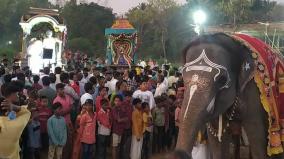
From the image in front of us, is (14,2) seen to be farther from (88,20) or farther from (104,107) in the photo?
(104,107)

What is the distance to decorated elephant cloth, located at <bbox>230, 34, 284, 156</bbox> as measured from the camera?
16.9 feet

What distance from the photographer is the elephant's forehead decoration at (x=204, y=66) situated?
4.67m

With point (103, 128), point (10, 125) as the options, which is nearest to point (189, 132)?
point (10, 125)

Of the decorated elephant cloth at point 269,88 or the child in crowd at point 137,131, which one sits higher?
the decorated elephant cloth at point 269,88

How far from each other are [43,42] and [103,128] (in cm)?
1152

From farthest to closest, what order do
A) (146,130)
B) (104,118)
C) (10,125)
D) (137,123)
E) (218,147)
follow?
1. (146,130)
2. (137,123)
3. (104,118)
4. (218,147)
5. (10,125)

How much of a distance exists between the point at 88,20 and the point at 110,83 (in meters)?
31.5

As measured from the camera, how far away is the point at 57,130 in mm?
7469

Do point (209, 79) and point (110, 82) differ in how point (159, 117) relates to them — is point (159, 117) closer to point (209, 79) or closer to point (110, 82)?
point (110, 82)

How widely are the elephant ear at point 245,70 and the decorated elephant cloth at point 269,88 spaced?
0.04 ft

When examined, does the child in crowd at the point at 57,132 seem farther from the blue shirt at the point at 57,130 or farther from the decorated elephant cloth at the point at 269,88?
the decorated elephant cloth at the point at 269,88

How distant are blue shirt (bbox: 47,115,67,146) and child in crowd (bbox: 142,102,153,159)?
1.61m

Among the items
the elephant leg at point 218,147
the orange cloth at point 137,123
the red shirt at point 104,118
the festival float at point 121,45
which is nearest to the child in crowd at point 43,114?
the red shirt at point 104,118

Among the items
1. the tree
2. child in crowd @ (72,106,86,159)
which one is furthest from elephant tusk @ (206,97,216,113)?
the tree
